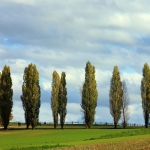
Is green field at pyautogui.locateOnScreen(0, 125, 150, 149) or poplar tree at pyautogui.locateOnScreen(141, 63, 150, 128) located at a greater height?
poplar tree at pyautogui.locateOnScreen(141, 63, 150, 128)

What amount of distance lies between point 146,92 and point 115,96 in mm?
7989

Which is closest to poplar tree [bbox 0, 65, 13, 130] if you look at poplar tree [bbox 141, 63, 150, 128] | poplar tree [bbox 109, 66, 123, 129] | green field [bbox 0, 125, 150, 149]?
poplar tree [bbox 109, 66, 123, 129]

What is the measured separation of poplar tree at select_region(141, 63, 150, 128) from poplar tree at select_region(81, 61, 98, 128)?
12.4 m

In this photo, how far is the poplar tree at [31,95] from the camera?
4028 inches

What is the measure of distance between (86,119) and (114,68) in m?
18.0

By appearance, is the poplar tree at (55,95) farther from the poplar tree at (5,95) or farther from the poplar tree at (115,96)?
the poplar tree at (115,96)

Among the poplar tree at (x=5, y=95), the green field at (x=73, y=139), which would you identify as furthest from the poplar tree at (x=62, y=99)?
the green field at (x=73, y=139)

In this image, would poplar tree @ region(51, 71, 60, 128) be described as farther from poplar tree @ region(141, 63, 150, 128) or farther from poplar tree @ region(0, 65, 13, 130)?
poplar tree @ region(141, 63, 150, 128)

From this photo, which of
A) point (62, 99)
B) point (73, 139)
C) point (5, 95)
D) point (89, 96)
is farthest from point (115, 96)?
point (73, 139)

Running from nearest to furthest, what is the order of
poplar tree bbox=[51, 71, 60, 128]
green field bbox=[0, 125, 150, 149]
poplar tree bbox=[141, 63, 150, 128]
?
green field bbox=[0, 125, 150, 149] < poplar tree bbox=[141, 63, 150, 128] < poplar tree bbox=[51, 71, 60, 128]

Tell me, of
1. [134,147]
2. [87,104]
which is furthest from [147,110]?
[134,147]

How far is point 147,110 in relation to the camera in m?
105

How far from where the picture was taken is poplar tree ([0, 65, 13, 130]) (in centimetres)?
10162

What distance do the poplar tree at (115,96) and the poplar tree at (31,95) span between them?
18412 mm
